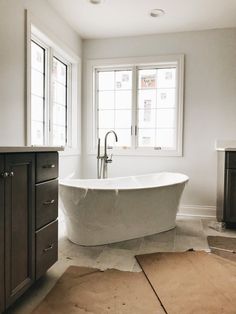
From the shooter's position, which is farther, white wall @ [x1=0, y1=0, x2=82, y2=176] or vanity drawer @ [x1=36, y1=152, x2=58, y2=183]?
white wall @ [x1=0, y1=0, x2=82, y2=176]

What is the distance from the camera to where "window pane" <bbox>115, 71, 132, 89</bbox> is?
403 centimetres

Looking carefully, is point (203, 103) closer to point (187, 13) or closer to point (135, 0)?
point (187, 13)

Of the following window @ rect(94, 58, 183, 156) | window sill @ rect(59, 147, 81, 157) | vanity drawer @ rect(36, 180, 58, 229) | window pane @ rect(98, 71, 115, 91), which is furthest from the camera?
window pane @ rect(98, 71, 115, 91)

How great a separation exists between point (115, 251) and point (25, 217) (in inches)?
45.7

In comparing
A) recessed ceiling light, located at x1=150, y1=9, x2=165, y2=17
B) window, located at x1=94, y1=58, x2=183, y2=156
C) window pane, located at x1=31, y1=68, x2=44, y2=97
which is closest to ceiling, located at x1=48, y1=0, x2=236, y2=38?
recessed ceiling light, located at x1=150, y1=9, x2=165, y2=17

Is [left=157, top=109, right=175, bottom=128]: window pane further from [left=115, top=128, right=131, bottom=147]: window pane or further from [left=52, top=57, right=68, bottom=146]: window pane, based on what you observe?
[left=52, top=57, right=68, bottom=146]: window pane

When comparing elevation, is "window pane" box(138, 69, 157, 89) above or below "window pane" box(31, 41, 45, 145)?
above

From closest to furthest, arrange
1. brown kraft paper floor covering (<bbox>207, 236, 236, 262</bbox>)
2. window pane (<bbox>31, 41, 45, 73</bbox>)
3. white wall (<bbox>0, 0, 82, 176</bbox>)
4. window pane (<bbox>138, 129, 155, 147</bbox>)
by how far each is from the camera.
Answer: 1. white wall (<bbox>0, 0, 82, 176</bbox>)
2. brown kraft paper floor covering (<bbox>207, 236, 236, 262</bbox>)
3. window pane (<bbox>31, 41, 45, 73</bbox>)
4. window pane (<bbox>138, 129, 155, 147</bbox>)

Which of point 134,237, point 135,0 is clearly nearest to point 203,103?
point 135,0

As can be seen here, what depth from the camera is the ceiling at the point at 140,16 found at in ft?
9.80

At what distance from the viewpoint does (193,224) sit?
3395mm

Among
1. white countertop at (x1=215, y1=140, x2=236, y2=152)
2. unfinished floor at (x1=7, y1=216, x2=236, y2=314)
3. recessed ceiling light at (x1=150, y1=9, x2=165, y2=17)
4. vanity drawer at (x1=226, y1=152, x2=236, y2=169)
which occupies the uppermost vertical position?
recessed ceiling light at (x1=150, y1=9, x2=165, y2=17)

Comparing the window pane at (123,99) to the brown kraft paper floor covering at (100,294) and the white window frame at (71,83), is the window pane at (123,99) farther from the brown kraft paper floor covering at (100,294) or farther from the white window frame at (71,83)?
the brown kraft paper floor covering at (100,294)

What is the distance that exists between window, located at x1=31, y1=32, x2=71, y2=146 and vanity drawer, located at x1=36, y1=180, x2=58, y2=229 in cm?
118
